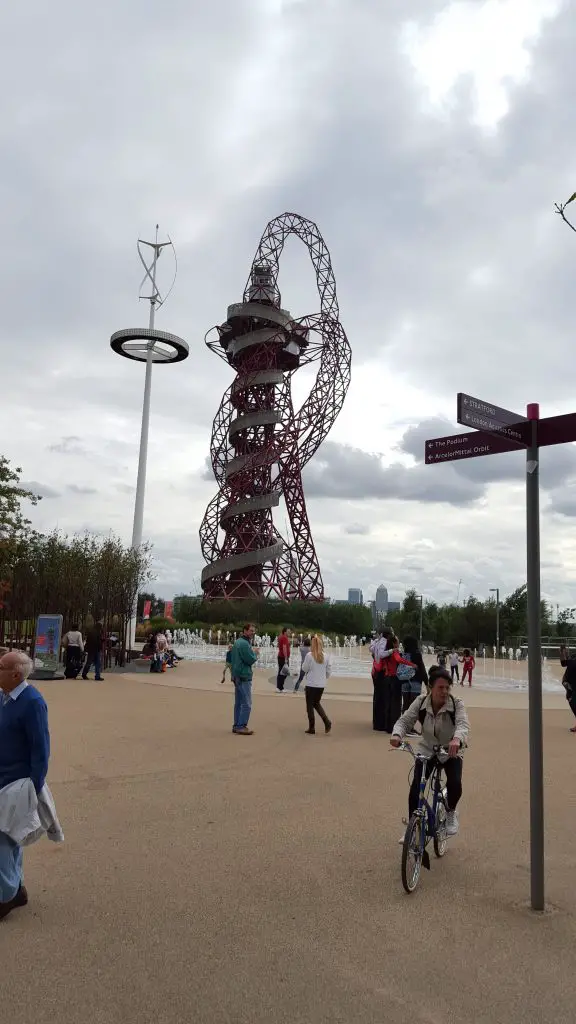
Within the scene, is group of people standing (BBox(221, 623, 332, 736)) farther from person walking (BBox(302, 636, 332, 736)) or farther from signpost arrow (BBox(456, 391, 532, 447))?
signpost arrow (BBox(456, 391, 532, 447))

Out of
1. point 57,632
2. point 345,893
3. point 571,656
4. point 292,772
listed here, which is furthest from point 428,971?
point 57,632

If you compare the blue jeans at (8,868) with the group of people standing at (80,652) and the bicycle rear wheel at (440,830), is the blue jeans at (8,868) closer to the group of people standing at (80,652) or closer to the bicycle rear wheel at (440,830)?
the bicycle rear wheel at (440,830)

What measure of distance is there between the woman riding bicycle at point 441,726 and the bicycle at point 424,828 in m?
0.05

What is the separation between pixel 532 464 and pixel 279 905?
10.3ft

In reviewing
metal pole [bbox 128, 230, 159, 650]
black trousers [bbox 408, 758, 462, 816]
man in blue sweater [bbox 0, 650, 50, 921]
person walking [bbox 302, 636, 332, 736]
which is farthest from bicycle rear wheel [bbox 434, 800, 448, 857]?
metal pole [bbox 128, 230, 159, 650]

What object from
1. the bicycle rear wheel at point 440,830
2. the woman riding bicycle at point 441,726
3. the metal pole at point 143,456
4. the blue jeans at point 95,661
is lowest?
the bicycle rear wheel at point 440,830

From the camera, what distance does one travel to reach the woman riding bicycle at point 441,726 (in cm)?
575

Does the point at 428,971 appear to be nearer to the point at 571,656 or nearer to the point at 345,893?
the point at 345,893

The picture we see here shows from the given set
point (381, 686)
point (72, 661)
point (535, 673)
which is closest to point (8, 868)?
point (535, 673)

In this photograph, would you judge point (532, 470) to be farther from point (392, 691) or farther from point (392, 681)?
point (392, 691)

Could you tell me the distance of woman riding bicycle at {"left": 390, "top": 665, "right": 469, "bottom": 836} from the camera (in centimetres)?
575

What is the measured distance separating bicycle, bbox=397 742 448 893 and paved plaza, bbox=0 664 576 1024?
0.13m

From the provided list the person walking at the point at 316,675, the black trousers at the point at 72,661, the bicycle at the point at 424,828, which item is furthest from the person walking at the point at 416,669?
the black trousers at the point at 72,661

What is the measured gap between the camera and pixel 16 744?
15.1ft
